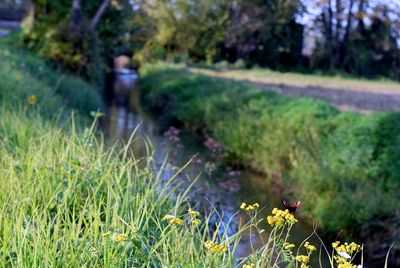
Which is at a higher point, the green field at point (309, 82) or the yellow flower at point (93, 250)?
the yellow flower at point (93, 250)

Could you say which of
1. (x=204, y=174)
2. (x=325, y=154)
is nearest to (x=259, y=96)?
(x=325, y=154)

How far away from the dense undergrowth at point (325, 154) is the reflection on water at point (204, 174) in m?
0.40

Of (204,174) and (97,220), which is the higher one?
(97,220)

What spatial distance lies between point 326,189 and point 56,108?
13.5ft

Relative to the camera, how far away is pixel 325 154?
334 inches

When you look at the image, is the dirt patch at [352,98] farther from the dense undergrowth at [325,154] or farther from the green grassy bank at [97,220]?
the green grassy bank at [97,220]

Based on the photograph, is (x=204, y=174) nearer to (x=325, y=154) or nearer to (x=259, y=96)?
(x=325, y=154)

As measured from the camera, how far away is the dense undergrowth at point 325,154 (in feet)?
22.9

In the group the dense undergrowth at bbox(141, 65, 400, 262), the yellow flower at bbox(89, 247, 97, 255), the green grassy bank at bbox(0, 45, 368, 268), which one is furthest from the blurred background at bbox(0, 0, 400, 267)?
the yellow flower at bbox(89, 247, 97, 255)

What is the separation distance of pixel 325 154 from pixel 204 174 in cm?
190

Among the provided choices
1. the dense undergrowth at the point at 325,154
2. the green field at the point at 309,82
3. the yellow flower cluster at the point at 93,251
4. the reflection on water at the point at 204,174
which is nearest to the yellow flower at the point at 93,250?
the yellow flower cluster at the point at 93,251

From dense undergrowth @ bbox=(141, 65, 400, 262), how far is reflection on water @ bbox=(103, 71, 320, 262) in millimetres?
402

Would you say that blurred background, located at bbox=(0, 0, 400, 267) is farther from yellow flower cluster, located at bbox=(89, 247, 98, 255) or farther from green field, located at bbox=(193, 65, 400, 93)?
yellow flower cluster, located at bbox=(89, 247, 98, 255)

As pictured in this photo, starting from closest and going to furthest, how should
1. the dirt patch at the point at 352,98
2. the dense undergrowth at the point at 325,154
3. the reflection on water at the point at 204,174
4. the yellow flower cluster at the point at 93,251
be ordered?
the yellow flower cluster at the point at 93,251
the reflection on water at the point at 204,174
the dense undergrowth at the point at 325,154
the dirt patch at the point at 352,98
